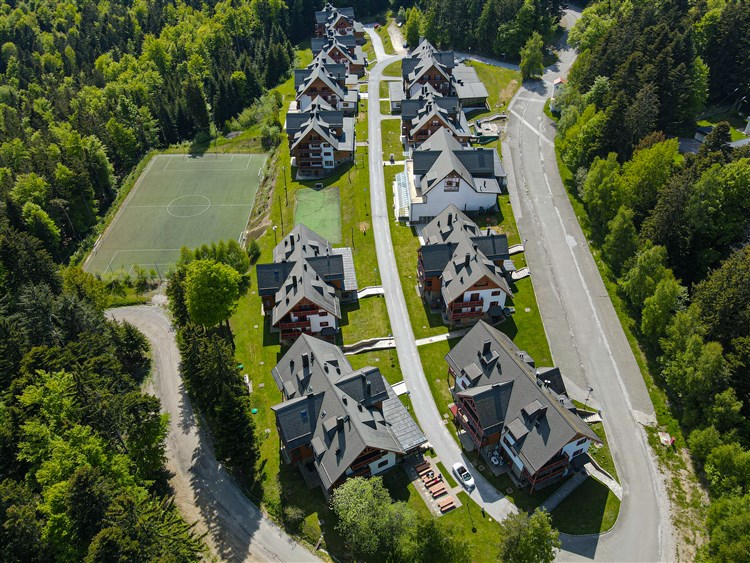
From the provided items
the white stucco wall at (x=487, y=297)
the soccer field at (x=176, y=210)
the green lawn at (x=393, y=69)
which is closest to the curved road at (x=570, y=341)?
the white stucco wall at (x=487, y=297)

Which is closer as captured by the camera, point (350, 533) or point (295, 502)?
point (350, 533)

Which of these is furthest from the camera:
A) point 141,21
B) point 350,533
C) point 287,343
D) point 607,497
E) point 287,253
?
point 141,21

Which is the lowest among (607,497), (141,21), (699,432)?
(141,21)

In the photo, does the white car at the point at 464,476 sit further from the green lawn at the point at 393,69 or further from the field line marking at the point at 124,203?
the green lawn at the point at 393,69

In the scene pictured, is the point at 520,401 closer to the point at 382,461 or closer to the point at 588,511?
the point at 588,511

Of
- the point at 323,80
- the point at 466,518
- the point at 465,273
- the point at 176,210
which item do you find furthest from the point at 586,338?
the point at 323,80

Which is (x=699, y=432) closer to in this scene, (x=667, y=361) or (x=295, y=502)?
(x=667, y=361)

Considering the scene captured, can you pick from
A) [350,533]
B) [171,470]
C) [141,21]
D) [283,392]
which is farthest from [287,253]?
[141,21]
